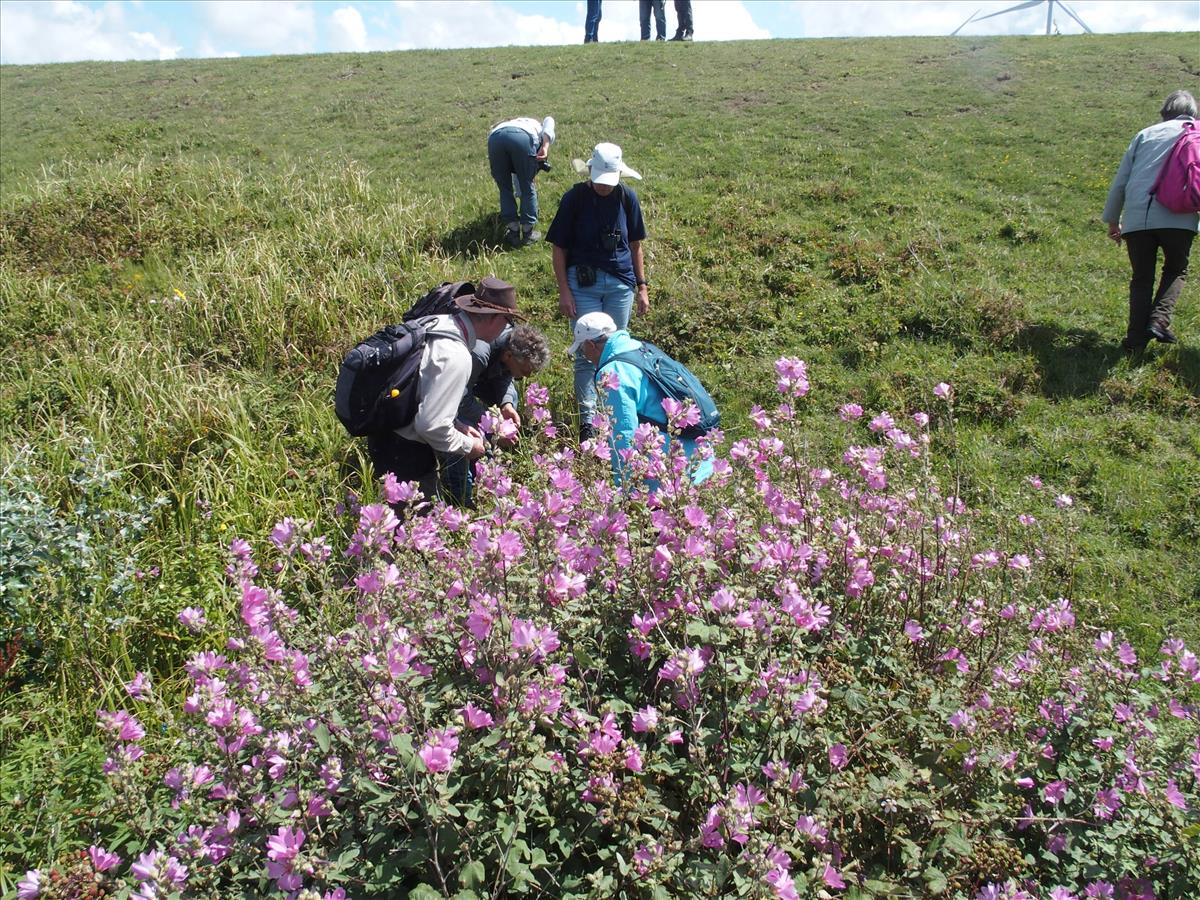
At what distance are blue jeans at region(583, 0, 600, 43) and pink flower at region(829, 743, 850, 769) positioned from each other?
20.8 meters

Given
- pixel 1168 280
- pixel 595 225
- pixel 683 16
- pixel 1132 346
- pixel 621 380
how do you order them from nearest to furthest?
pixel 621 380
pixel 595 225
pixel 1168 280
pixel 1132 346
pixel 683 16

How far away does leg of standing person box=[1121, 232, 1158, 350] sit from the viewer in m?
5.86

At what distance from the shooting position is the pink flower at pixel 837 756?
187 cm

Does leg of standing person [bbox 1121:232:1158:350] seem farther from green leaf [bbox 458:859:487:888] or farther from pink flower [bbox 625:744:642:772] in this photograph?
green leaf [bbox 458:859:487:888]

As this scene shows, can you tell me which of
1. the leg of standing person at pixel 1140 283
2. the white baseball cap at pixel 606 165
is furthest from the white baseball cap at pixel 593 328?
the leg of standing person at pixel 1140 283

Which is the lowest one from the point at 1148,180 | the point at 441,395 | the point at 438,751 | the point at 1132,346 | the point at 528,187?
the point at 1132,346

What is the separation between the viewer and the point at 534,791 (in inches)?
61.1

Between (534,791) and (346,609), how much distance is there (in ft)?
4.61

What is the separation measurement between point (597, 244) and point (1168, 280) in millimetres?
4242

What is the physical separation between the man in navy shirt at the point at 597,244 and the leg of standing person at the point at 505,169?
9.12ft

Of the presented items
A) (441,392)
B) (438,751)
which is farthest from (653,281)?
(438,751)

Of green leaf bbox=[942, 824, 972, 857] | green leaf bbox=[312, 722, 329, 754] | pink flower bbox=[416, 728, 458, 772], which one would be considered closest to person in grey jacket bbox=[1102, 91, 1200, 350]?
green leaf bbox=[942, 824, 972, 857]

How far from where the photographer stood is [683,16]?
1912cm

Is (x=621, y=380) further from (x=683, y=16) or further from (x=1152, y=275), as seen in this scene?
(x=683, y=16)
